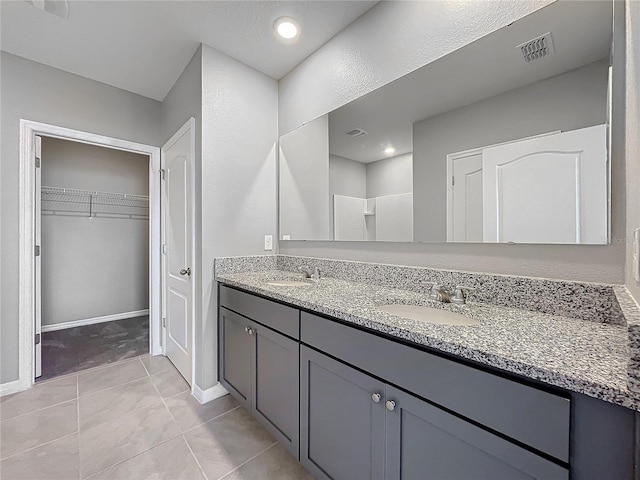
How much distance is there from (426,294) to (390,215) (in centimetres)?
48

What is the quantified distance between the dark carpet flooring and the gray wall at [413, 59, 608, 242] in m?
2.96

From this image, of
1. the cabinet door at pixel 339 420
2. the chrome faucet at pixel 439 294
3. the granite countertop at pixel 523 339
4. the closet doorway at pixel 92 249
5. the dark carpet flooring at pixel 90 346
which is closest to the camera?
the granite countertop at pixel 523 339

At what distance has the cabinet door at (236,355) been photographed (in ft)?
5.37

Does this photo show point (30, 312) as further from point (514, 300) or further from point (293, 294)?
point (514, 300)

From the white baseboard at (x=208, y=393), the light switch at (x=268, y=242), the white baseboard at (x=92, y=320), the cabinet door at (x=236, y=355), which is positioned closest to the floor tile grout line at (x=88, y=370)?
the white baseboard at (x=208, y=393)

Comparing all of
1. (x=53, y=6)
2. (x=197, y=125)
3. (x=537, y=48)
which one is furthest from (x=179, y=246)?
(x=537, y=48)

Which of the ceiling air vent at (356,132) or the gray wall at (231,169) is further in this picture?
the gray wall at (231,169)

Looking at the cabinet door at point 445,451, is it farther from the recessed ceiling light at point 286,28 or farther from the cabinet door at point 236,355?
the recessed ceiling light at point 286,28

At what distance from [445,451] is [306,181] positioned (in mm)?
1766

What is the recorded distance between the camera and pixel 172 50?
6.56ft

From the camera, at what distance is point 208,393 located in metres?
1.95

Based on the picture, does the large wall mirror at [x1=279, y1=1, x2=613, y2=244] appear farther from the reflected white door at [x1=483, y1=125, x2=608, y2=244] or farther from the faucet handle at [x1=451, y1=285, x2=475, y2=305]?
the faucet handle at [x1=451, y1=285, x2=475, y2=305]

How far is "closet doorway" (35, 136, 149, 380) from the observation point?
3162 millimetres

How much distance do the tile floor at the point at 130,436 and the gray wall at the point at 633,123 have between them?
1.62 meters
